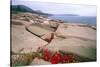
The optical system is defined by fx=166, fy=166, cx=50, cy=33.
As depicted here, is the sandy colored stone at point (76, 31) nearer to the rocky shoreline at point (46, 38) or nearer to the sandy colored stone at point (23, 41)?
the rocky shoreline at point (46, 38)

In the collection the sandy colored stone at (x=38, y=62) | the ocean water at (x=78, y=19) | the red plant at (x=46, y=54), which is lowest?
the sandy colored stone at (x=38, y=62)

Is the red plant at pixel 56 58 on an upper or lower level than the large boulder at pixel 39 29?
lower

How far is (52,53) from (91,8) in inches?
33.1

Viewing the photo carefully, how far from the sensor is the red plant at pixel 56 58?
6.97 ft

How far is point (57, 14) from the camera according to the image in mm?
2186

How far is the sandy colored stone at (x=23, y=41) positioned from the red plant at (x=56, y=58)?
8.8 inches

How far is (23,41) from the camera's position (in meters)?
2.02

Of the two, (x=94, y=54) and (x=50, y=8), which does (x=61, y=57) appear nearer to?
(x=94, y=54)

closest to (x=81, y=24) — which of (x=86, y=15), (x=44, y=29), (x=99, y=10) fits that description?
(x=86, y=15)

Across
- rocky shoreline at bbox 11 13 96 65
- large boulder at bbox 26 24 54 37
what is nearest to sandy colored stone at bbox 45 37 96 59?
rocky shoreline at bbox 11 13 96 65

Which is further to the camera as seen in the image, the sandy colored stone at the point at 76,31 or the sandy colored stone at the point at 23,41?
the sandy colored stone at the point at 76,31

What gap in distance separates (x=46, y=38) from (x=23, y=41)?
30cm

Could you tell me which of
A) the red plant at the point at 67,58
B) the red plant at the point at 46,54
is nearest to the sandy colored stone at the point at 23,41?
the red plant at the point at 46,54

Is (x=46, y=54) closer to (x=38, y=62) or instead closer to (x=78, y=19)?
(x=38, y=62)
